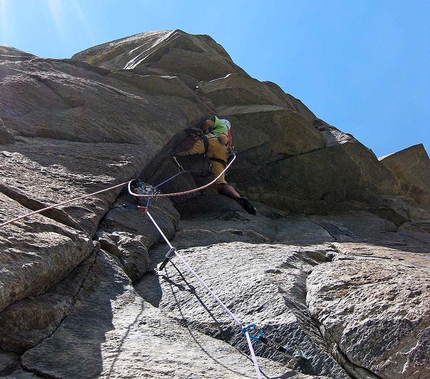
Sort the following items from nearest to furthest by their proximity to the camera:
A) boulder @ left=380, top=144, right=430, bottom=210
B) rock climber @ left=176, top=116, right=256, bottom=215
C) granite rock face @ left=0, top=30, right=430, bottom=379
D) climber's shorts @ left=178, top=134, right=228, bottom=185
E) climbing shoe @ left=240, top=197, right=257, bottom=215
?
granite rock face @ left=0, top=30, right=430, bottom=379 → climbing shoe @ left=240, top=197, right=257, bottom=215 → rock climber @ left=176, top=116, right=256, bottom=215 → climber's shorts @ left=178, top=134, right=228, bottom=185 → boulder @ left=380, top=144, right=430, bottom=210

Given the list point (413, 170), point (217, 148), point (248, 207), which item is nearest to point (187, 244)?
point (248, 207)

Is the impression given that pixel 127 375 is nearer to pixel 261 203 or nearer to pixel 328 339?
pixel 328 339

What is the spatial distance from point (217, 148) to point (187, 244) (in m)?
3.35

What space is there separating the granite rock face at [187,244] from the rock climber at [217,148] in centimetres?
32

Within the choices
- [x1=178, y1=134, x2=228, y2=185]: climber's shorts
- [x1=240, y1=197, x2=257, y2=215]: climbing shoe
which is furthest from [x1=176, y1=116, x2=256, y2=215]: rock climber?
[x1=240, y1=197, x2=257, y2=215]: climbing shoe

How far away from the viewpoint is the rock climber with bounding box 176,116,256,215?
8.37m

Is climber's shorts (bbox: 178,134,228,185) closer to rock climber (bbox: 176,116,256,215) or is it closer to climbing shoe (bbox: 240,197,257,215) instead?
rock climber (bbox: 176,116,256,215)

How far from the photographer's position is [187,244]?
220 inches

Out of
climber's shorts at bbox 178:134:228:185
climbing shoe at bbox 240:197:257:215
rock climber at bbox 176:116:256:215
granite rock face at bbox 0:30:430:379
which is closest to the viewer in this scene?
granite rock face at bbox 0:30:430:379

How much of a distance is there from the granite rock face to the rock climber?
12.5 inches

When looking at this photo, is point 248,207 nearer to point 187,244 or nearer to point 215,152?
point 215,152

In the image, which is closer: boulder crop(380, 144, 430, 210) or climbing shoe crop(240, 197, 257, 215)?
climbing shoe crop(240, 197, 257, 215)

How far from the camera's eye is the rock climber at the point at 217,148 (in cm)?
837

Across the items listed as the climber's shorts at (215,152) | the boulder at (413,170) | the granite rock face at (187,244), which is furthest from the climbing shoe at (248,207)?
the boulder at (413,170)
